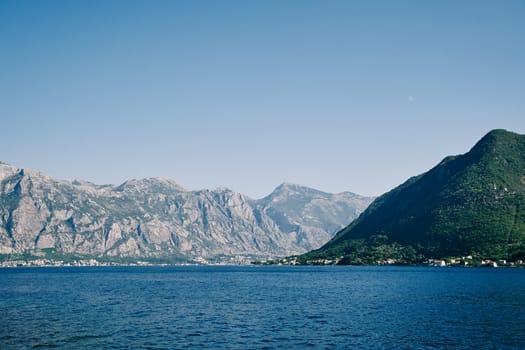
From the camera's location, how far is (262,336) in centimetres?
6906

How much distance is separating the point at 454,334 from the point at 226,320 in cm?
3538

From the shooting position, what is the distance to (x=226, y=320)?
84438 mm

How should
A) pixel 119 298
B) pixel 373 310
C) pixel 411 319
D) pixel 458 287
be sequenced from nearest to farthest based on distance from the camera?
pixel 411 319
pixel 373 310
pixel 119 298
pixel 458 287

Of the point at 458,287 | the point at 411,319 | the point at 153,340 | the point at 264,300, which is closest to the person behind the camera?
the point at 153,340

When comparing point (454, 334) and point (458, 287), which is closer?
point (454, 334)

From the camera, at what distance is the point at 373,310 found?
96188 millimetres

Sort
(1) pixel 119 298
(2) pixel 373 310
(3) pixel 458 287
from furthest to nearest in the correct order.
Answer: (3) pixel 458 287
(1) pixel 119 298
(2) pixel 373 310

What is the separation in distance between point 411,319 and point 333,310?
17.7 m

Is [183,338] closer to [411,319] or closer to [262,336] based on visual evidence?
[262,336]

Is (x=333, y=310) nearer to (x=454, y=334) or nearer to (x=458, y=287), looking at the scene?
(x=454, y=334)

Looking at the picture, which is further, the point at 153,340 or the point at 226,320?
the point at 226,320

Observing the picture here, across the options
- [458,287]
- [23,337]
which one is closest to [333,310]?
[23,337]

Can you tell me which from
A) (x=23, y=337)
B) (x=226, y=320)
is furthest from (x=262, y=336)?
(x=23, y=337)

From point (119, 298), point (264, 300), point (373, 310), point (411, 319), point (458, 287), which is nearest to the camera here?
point (411, 319)
